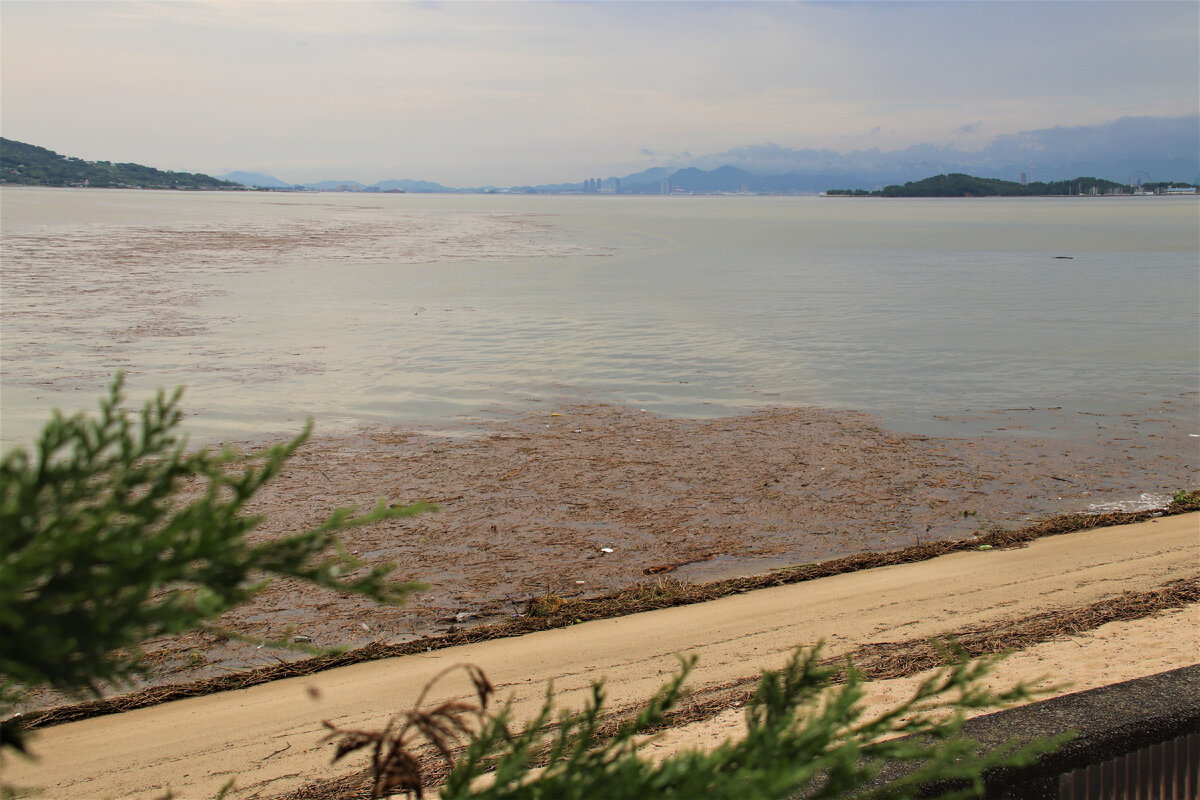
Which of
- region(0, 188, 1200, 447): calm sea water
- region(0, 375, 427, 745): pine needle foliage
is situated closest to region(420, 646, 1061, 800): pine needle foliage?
region(0, 375, 427, 745): pine needle foliage

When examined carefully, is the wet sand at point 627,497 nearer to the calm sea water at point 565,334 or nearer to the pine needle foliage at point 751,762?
the calm sea water at point 565,334

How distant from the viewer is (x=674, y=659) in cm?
614

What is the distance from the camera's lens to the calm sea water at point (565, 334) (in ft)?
48.4

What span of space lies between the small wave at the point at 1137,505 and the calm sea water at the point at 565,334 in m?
3.21

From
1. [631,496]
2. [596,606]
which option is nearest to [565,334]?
[631,496]

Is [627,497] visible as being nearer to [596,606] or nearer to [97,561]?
[596,606]

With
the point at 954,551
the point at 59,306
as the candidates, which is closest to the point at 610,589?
the point at 954,551

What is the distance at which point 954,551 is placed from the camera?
343 inches

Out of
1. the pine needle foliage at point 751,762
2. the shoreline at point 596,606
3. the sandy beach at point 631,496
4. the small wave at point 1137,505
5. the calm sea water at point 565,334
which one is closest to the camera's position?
the pine needle foliage at point 751,762

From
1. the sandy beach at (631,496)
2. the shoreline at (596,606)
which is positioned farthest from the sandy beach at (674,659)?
the sandy beach at (631,496)

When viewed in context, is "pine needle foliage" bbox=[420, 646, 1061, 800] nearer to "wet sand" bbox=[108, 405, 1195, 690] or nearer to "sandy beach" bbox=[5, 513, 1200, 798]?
"sandy beach" bbox=[5, 513, 1200, 798]

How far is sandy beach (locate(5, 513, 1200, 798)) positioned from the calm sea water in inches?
234

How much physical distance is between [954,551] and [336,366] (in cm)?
1160

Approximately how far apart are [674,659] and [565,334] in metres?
15.1
